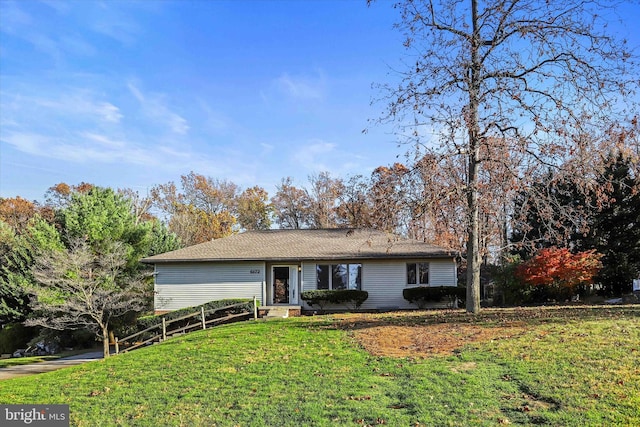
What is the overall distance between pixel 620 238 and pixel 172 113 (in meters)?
24.6

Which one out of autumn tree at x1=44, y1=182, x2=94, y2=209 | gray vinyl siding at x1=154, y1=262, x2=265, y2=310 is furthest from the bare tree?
autumn tree at x1=44, y1=182, x2=94, y2=209

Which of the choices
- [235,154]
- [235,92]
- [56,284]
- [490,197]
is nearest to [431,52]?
[490,197]

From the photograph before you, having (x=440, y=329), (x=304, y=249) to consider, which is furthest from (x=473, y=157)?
(x=304, y=249)

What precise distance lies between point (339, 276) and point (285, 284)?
9.90 ft

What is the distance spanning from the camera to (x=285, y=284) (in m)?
24.4

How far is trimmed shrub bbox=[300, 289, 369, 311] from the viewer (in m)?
22.2

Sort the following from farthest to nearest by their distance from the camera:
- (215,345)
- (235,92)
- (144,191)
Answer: (144,191), (235,92), (215,345)

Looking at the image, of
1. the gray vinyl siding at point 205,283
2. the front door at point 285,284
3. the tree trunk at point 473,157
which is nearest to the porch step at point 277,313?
the gray vinyl siding at point 205,283

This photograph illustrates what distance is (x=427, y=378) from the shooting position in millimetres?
7895

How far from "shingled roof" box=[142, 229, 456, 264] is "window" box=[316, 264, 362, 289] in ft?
2.61

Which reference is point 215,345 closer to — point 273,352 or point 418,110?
point 273,352

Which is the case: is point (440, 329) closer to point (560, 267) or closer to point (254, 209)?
point (560, 267)
